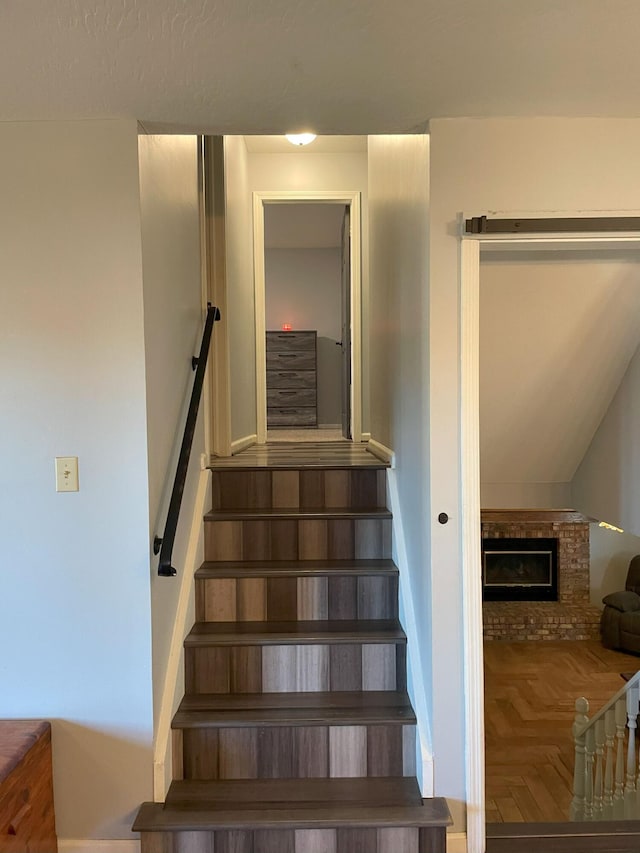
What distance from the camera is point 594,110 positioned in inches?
70.2

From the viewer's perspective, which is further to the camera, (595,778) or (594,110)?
(595,778)

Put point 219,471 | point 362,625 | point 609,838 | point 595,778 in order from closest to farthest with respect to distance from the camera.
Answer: point 609,838, point 362,625, point 219,471, point 595,778

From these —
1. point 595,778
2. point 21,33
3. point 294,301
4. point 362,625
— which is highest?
point 294,301

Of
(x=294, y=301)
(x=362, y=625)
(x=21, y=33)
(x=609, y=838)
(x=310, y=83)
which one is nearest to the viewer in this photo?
(x=21, y=33)

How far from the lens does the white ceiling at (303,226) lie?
6.00 metres

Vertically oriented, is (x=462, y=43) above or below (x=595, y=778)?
above

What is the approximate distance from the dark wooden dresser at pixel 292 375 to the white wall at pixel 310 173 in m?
2.92

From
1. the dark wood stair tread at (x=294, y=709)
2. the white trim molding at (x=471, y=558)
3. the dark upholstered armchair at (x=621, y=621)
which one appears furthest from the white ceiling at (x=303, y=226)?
the dark upholstered armchair at (x=621, y=621)

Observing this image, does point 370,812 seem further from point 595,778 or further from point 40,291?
point 595,778

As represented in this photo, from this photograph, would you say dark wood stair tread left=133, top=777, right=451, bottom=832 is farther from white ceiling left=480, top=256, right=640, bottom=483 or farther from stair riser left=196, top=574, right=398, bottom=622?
white ceiling left=480, top=256, right=640, bottom=483

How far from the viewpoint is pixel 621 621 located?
21.4 ft

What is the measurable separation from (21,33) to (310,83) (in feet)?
2.31

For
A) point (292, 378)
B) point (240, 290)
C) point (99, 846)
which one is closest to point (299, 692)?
point (99, 846)

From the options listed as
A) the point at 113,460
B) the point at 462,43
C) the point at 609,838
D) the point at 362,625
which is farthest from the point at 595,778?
the point at 462,43
